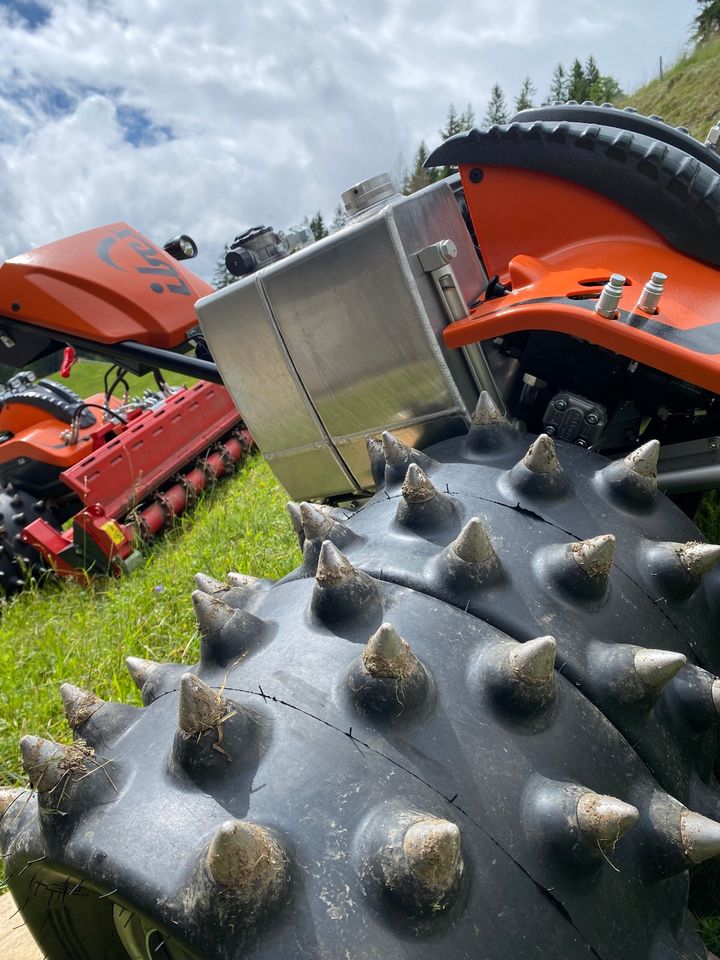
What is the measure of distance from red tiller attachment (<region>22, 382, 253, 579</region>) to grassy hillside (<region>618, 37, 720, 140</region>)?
1230cm

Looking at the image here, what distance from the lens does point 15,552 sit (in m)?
4.57

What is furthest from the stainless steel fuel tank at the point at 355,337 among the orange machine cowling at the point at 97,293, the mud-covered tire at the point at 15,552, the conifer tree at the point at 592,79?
the conifer tree at the point at 592,79

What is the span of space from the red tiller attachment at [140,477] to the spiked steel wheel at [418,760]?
345 centimetres

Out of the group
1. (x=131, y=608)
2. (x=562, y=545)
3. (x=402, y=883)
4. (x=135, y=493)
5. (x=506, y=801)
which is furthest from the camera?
(x=135, y=493)

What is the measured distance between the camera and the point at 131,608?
11.8ft

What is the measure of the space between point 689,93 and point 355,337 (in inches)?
868

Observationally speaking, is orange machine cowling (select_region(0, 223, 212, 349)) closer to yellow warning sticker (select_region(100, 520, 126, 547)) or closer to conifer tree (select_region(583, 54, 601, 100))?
yellow warning sticker (select_region(100, 520, 126, 547))

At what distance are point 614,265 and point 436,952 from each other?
1.41m

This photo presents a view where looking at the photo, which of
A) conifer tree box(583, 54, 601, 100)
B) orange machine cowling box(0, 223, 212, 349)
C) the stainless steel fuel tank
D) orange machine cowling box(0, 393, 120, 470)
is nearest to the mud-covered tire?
orange machine cowling box(0, 393, 120, 470)

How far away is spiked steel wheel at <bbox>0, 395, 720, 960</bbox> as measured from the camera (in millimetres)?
768

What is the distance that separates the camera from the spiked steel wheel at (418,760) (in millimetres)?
768

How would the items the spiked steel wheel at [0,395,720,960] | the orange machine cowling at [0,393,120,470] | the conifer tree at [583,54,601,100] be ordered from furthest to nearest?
the conifer tree at [583,54,601,100] → the orange machine cowling at [0,393,120,470] → the spiked steel wheel at [0,395,720,960]

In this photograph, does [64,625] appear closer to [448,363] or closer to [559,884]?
[448,363]

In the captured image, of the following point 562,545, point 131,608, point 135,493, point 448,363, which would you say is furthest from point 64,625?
point 562,545
